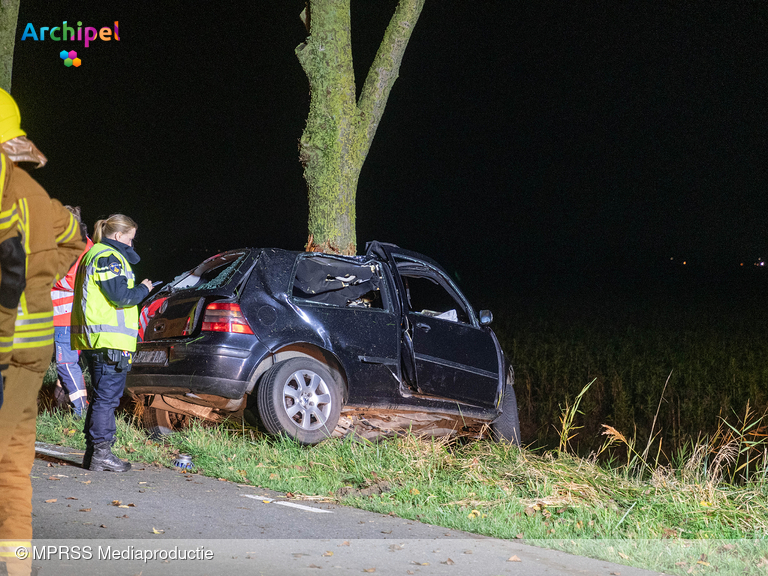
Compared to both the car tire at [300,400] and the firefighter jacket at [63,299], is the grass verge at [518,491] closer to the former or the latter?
the car tire at [300,400]

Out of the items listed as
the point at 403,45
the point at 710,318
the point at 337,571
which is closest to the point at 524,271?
the point at 710,318

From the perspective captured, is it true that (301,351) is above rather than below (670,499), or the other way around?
above

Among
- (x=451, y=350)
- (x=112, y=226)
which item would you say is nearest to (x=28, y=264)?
(x=112, y=226)

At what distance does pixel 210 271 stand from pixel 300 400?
171cm

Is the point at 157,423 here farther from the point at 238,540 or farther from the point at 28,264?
the point at 28,264

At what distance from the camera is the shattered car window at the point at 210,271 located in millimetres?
7711

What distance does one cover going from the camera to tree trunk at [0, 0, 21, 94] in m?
14.3

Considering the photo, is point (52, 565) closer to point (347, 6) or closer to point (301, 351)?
point (301, 351)

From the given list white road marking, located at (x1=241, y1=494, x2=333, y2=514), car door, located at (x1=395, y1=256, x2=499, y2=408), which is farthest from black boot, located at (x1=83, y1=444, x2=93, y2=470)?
car door, located at (x1=395, y1=256, x2=499, y2=408)

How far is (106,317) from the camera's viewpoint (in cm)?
638

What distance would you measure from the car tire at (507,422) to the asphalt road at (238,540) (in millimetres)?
3320

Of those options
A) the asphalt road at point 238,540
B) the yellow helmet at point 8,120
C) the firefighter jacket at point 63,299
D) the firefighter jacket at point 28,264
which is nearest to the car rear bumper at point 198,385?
the asphalt road at point 238,540

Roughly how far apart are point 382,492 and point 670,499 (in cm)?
192

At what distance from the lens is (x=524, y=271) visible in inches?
1932
